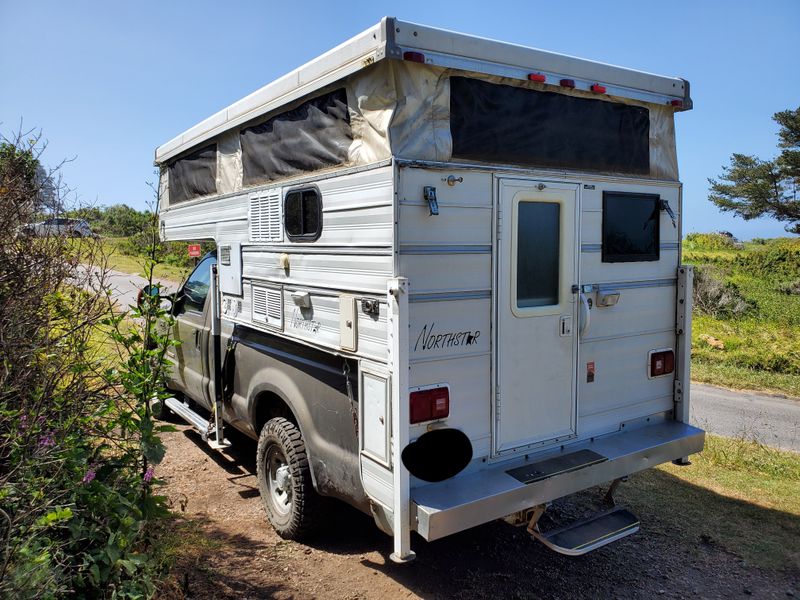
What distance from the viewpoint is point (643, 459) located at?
4.02m

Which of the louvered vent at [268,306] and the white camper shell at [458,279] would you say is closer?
Result: the white camper shell at [458,279]

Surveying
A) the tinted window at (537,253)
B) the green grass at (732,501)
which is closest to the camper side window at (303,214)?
the tinted window at (537,253)

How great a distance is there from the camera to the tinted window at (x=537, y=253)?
3.77m

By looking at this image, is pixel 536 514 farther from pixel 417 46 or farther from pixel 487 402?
pixel 417 46

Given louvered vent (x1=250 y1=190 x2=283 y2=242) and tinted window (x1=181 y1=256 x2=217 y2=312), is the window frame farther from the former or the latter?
tinted window (x1=181 y1=256 x2=217 y2=312)

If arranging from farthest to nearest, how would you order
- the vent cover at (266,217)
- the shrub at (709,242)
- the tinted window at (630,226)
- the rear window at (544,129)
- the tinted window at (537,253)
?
the shrub at (709,242)
the vent cover at (266,217)
the tinted window at (630,226)
the tinted window at (537,253)
the rear window at (544,129)

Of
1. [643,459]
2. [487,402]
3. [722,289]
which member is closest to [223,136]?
[487,402]

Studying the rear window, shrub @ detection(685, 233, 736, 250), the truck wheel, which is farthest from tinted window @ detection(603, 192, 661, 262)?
shrub @ detection(685, 233, 736, 250)

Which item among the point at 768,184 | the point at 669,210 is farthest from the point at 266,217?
the point at 768,184

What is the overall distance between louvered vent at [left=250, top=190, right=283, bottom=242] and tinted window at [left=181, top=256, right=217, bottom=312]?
3.99ft

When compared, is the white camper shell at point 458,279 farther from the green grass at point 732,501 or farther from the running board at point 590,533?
the green grass at point 732,501

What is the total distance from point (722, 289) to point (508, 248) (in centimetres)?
1967

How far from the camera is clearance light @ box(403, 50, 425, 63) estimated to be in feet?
10.4

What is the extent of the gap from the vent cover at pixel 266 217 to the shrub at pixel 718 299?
1832 cm
